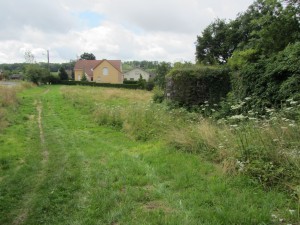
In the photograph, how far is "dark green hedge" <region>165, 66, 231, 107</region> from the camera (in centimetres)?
1354

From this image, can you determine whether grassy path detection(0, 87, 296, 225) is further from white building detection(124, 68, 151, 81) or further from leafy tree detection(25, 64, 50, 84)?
white building detection(124, 68, 151, 81)

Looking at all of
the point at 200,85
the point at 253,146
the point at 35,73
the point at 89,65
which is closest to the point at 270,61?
the point at 200,85

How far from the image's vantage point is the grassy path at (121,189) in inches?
172

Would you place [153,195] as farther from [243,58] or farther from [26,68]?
[26,68]

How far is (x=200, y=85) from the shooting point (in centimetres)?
1385

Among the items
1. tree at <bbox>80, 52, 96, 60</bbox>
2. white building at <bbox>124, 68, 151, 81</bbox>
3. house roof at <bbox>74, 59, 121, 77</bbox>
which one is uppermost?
tree at <bbox>80, 52, 96, 60</bbox>

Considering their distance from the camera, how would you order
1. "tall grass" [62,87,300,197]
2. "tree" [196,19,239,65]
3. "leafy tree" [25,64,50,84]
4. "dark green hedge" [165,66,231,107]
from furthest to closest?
"leafy tree" [25,64,50,84] → "tree" [196,19,239,65] → "dark green hedge" [165,66,231,107] → "tall grass" [62,87,300,197]

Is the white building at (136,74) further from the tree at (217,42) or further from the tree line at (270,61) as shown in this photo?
the tree line at (270,61)

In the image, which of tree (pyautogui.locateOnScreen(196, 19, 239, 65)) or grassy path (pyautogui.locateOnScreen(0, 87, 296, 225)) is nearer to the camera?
grassy path (pyautogui.locateOnScreen(0, 87, 296, 225))

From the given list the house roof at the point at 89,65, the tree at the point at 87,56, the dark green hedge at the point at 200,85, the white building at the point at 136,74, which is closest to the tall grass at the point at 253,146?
the dark green hedge at the point at 200,85

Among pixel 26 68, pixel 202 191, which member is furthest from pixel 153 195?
pixel 26 68

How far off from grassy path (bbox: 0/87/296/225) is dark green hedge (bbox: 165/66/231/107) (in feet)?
17.5

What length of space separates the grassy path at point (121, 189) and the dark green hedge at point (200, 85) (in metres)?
5.33

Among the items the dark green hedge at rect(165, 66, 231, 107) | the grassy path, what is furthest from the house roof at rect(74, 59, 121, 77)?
the grassy path
